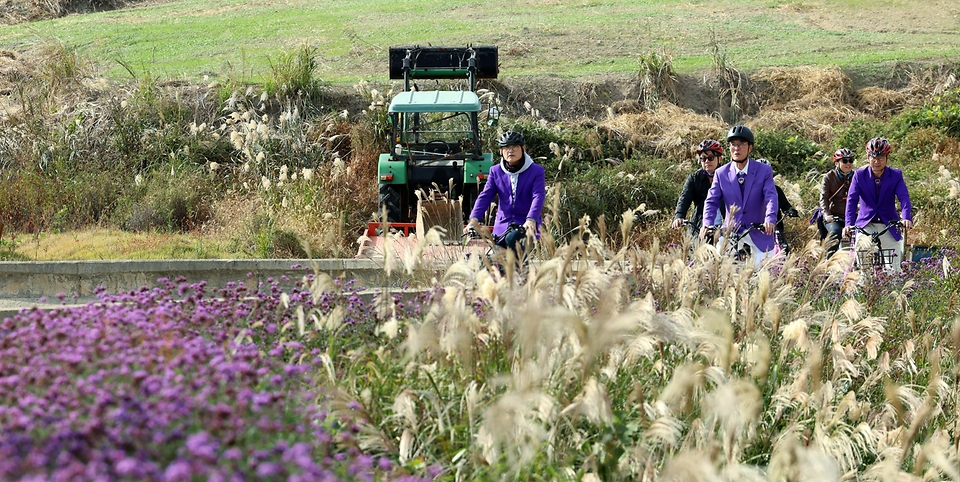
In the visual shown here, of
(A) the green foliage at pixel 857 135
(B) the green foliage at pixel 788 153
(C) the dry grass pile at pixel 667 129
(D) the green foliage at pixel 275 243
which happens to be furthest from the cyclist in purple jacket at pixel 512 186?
(A) the green foliage at pixel 857 135

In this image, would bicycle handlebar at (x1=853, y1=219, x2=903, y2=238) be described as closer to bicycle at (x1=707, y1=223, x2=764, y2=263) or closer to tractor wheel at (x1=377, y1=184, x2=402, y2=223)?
bicycle at (x1=707, y1=223, x2=764, y2=263)

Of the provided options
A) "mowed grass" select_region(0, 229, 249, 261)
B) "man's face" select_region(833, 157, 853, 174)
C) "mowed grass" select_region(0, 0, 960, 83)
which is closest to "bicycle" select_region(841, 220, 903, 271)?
"man's face" select_region(833, 157, 853, 174)

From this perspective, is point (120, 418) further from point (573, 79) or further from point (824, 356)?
point (573, 79)

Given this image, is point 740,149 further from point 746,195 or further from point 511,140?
point 511,140

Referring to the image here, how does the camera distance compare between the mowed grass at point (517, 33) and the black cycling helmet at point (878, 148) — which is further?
the mowed grass at point (517, 33)

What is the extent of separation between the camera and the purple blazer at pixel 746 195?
8539 millimetres

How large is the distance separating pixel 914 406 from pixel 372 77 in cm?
1641

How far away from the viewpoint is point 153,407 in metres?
3.09

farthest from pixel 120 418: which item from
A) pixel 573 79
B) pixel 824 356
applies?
pixel 573 79

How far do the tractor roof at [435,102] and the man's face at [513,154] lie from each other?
164 inches

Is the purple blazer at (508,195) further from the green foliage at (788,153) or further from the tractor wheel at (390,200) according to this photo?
the green foliage at (788,153)

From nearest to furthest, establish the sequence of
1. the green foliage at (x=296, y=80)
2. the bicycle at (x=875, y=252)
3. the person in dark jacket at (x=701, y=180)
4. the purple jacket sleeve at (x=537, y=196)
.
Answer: the purple jacket sleeve at (x=537, y=196)
the bicycle at (x=875, y=252)
the person in dark jacket at (x=701, y=180)
the green foliage at (x=296, y=80)

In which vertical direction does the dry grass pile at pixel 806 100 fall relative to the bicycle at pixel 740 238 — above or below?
below

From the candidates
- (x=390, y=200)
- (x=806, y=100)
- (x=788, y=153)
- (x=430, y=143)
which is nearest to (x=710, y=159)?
(x=390, y=200)
